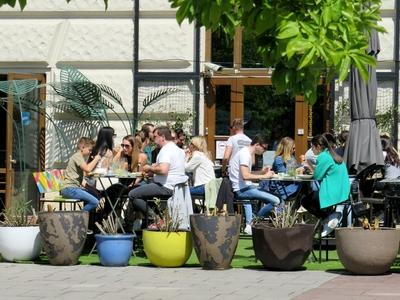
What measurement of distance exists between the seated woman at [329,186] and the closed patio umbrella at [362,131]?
43.8 inches

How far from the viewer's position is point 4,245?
509 inches

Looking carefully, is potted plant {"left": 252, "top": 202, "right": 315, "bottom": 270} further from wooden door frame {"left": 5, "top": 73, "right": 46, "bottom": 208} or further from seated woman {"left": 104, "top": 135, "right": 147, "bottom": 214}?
wooden door frame {"left": 5, "top": 73, "right": 46, "bottom": 208}

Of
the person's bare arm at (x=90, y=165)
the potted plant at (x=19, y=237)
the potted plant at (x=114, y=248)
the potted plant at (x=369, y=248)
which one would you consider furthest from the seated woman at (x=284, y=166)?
the potted plant at (x=19, y=237)

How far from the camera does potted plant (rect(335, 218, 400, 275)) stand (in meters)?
11.7

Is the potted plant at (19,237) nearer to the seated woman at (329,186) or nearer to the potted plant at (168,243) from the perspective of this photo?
the potted plant at (168,243)

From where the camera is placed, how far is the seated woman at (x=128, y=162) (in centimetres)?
1462

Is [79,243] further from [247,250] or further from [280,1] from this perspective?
[280,1]

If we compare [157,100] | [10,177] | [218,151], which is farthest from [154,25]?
[10,177]

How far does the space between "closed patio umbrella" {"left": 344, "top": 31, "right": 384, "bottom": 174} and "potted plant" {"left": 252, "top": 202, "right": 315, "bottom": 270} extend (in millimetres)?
2935

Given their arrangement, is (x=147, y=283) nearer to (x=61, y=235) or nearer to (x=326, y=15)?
(x=61, y=235)

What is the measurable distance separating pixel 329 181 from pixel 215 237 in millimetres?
2195

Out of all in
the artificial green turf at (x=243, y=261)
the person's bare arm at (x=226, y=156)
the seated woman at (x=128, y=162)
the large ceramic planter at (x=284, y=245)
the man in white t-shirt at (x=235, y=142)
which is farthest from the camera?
the person's bare arm at (x=226, y=156)

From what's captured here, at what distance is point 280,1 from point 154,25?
12.4m

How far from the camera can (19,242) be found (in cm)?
1290
